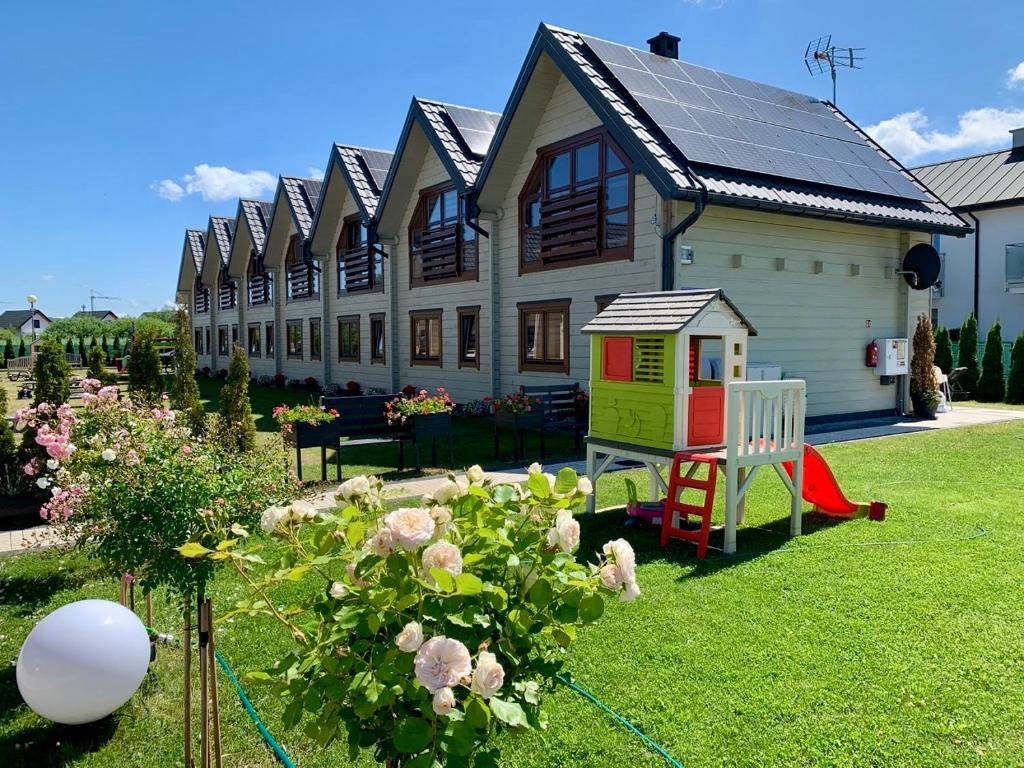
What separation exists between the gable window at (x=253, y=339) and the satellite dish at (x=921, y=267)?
2489cm

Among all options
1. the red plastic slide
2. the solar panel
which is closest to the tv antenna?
the solar panel

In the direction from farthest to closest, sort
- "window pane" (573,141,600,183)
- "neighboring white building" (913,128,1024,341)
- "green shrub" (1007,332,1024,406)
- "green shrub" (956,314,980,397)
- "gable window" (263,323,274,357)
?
"gable window" (263,323,274,357) < "neighboring white building" (913,128,1024,341) < "green shrub" (956,314,980,397) < "green shrub" (1007,332,1024,406) < "window pane" (573,141,600,183)

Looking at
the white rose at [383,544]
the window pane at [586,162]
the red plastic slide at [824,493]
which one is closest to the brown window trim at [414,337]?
the window pane at [586,162]

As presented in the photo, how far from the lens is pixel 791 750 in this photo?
349cm

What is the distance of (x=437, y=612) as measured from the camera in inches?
82.2

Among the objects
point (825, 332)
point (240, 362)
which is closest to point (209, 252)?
point (240, 362)

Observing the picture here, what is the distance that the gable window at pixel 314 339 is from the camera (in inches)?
1029

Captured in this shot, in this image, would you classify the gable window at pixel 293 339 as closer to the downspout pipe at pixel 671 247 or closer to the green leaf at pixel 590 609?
the downspout pipe at pixel 671 247

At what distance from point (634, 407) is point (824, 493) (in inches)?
87.3

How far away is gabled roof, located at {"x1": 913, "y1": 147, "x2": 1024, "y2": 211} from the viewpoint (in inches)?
1053

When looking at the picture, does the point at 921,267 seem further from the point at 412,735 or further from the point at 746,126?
the point at 412,735

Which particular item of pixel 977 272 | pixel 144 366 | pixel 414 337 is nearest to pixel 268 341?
pixel 414 337

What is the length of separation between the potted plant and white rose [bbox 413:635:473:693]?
54.5 feet

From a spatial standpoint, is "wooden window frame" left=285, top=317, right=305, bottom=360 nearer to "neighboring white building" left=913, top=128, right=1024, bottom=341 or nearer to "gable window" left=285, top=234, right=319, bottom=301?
"gable window" left=285, top=234, right=319, bottom=301
